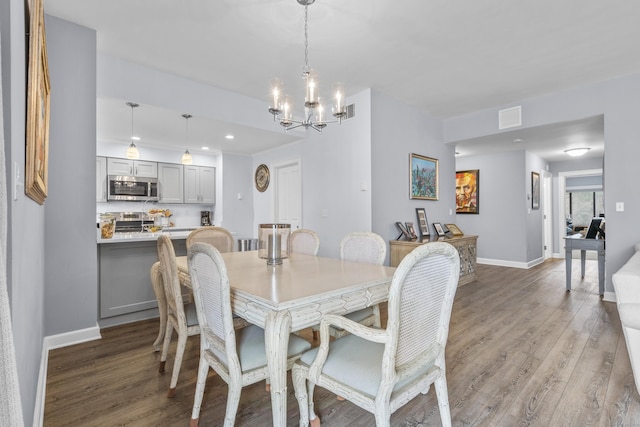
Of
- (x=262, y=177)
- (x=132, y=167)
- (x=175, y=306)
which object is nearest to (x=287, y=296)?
(x=175, y=306)

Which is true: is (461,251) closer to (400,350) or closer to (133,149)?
(400,350)

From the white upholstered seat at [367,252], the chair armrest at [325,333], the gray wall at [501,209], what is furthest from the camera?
the gray wall at [501,209]

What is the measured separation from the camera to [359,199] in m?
4.14

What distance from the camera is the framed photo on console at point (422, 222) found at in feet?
15.5

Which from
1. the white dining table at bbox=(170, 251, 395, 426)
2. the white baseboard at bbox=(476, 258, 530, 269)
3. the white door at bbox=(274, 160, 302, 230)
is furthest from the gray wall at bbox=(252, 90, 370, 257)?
the white baseboard at bbox=(476, 258, 530, 269)

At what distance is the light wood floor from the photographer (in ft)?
5.60

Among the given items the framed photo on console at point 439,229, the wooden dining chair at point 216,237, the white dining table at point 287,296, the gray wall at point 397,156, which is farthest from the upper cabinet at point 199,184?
the white dining table at point 287,296

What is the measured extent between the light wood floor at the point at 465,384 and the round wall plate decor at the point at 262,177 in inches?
138

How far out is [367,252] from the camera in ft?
7.93

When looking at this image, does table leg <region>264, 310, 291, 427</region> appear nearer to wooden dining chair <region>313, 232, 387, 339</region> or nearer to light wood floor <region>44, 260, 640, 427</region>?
light wood floor <region>44, 260, 640, 427</region>

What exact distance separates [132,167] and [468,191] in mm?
6686

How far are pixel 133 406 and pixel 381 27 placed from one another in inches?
126

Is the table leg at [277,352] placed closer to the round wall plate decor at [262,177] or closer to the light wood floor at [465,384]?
the light wood floor at [465,384]

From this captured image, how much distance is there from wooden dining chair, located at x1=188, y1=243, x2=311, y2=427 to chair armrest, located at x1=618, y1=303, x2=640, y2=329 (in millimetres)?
1781
